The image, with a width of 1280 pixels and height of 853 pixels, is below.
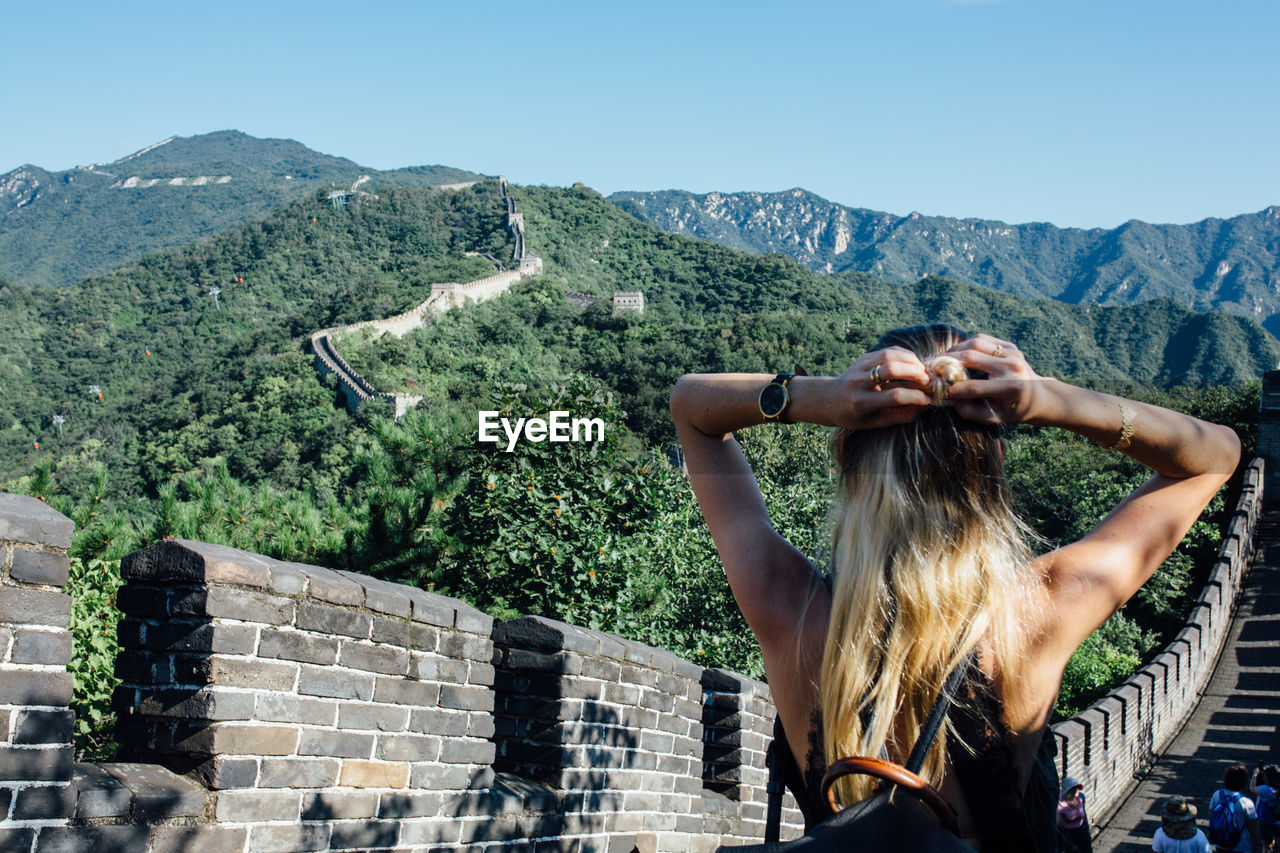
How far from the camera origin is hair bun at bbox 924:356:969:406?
4.80ft

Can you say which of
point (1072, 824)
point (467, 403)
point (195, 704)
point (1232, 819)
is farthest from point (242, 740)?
point (467, 403)

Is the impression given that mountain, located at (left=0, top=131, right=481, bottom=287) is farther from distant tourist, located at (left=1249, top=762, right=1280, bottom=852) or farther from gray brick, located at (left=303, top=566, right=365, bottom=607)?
gray brick, located at (left=303, top=566, right=365, bottom=607)

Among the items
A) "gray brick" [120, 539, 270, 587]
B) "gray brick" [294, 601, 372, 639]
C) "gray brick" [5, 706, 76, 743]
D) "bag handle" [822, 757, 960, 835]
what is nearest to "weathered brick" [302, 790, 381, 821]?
"gray brick" [294, 601, 372, 639]

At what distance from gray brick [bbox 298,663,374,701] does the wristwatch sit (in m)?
1.34

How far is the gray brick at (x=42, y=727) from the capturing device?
178cm

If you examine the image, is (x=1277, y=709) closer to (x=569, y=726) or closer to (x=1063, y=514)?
(x=1063, y=514)

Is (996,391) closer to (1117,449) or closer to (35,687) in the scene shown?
(1117,449)

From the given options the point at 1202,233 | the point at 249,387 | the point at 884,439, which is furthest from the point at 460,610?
the point at 1202,233

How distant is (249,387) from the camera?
46.7m

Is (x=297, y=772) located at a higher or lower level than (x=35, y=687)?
lower

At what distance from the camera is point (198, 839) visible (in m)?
Result: 2.14

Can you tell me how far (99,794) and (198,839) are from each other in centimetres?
28

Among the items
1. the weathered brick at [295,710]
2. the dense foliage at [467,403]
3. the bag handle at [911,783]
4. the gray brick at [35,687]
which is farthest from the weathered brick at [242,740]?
the bag handle at [911,783]

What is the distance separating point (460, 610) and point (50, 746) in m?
1.17
